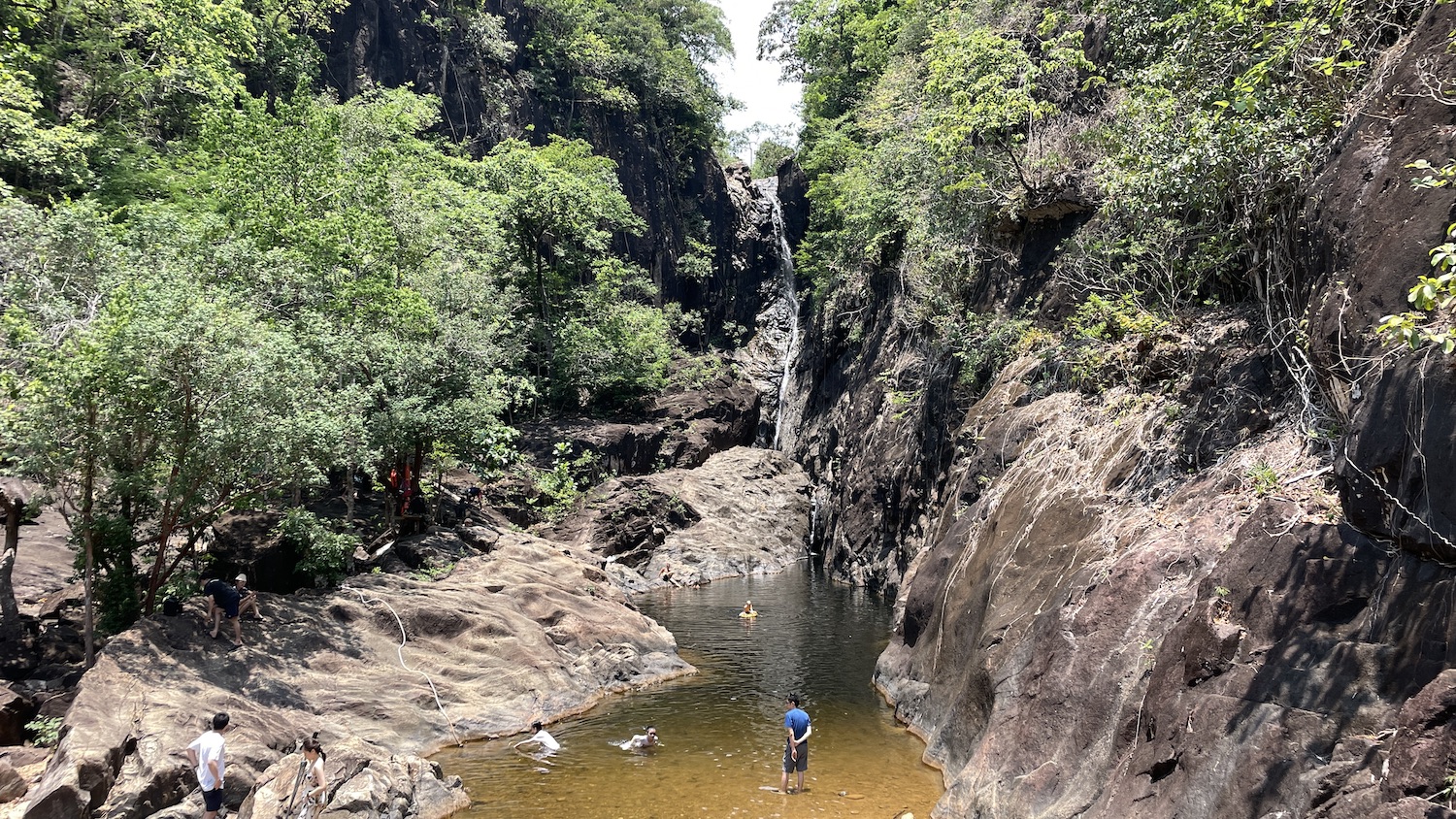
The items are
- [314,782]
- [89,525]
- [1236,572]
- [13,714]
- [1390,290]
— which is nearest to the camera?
[1390,290]

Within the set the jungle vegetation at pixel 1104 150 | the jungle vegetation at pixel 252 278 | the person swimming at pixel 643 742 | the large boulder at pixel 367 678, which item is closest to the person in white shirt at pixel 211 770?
the large boulder at pixel 367 678

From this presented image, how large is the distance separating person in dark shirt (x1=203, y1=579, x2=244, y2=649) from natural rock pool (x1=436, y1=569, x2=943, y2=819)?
14.1 ft

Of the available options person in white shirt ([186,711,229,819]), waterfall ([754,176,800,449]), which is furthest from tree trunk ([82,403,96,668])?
waterfall ([754,176,800,449])

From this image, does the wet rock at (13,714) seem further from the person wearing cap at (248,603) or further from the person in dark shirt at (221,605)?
the person wearing cap at (248,603)

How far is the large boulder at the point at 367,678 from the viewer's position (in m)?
10.2

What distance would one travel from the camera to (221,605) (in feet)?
44.4

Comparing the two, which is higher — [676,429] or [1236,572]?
[1236,572]

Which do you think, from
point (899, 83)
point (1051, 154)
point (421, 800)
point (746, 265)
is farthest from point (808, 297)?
point (421, 800)

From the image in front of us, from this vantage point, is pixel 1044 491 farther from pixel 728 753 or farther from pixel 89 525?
pixel 89 525

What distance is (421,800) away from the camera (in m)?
11.1

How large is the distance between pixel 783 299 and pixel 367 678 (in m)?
41.7

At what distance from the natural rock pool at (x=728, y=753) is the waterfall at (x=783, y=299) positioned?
84.4ft

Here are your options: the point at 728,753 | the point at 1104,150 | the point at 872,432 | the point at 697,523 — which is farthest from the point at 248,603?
the point at 872,432

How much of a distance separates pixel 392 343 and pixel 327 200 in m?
5.77
